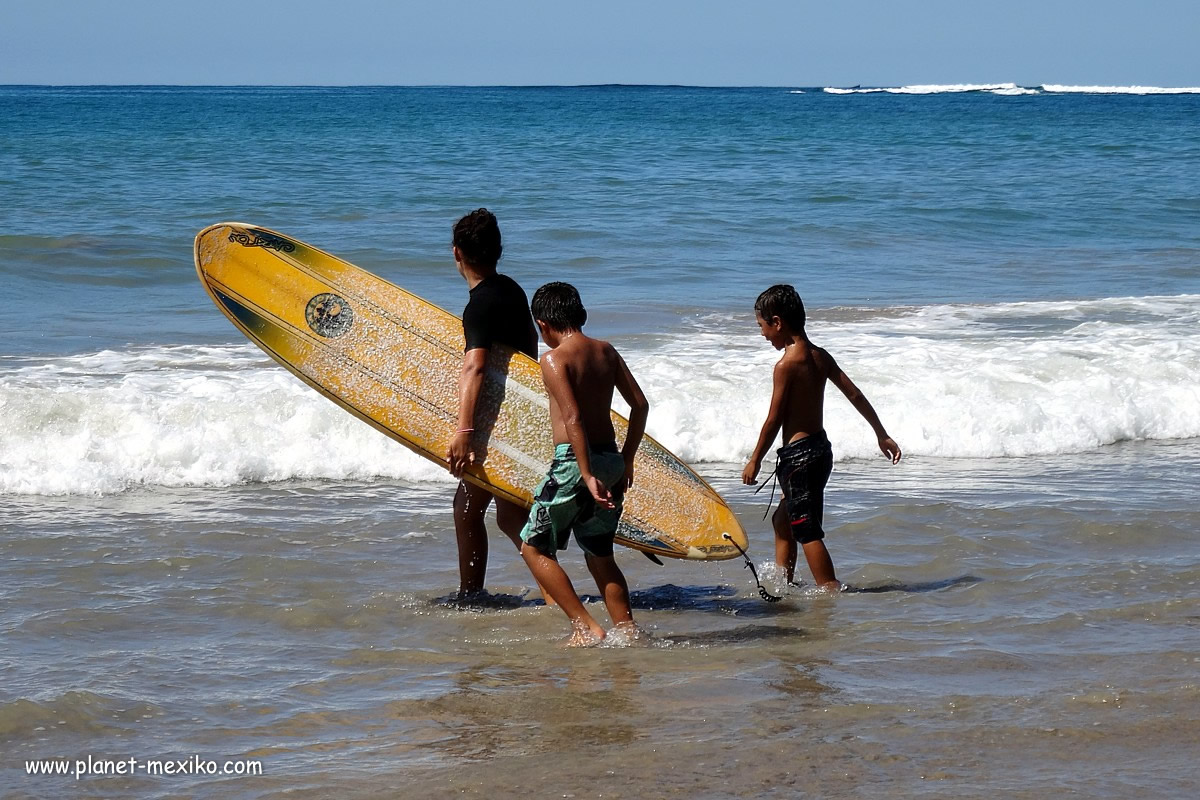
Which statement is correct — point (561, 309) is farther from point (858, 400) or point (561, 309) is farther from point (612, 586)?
point (858, 400)

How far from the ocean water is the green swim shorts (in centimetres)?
40

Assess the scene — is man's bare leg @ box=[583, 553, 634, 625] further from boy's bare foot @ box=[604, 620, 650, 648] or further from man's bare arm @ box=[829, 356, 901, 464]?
man's bare arm @ box=[829, 356, 901, 464]

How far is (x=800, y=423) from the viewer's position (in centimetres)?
495

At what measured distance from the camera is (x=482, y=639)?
454cm

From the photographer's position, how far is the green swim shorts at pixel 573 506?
13.7 ft

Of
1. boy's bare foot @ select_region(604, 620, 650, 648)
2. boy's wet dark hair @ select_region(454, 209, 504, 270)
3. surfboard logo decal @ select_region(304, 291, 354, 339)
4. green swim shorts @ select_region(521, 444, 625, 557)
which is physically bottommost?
boy's bare foot @ select_region(604, 620, 650, 648)

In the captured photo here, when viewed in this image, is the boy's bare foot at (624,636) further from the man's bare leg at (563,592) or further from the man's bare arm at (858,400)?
the man's bare arm at (858,400)

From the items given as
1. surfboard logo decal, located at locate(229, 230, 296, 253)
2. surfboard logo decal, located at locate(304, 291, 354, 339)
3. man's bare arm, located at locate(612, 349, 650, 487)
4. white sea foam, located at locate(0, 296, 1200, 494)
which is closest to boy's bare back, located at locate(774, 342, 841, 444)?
man's bare arm, located at locate(612, 349, 650, 487)

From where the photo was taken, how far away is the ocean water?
3453 millimetres

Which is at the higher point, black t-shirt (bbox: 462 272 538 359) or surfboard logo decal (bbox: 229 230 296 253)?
surfboard logo decal (bbox: 229 230 296 253)

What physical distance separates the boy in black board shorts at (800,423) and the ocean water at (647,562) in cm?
27

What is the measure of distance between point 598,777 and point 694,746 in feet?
Answer: 1.07

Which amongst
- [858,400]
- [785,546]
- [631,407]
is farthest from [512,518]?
[858,400]

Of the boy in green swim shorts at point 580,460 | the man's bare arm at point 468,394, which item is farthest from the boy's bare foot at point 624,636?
the man's bare arm at point 468,394
